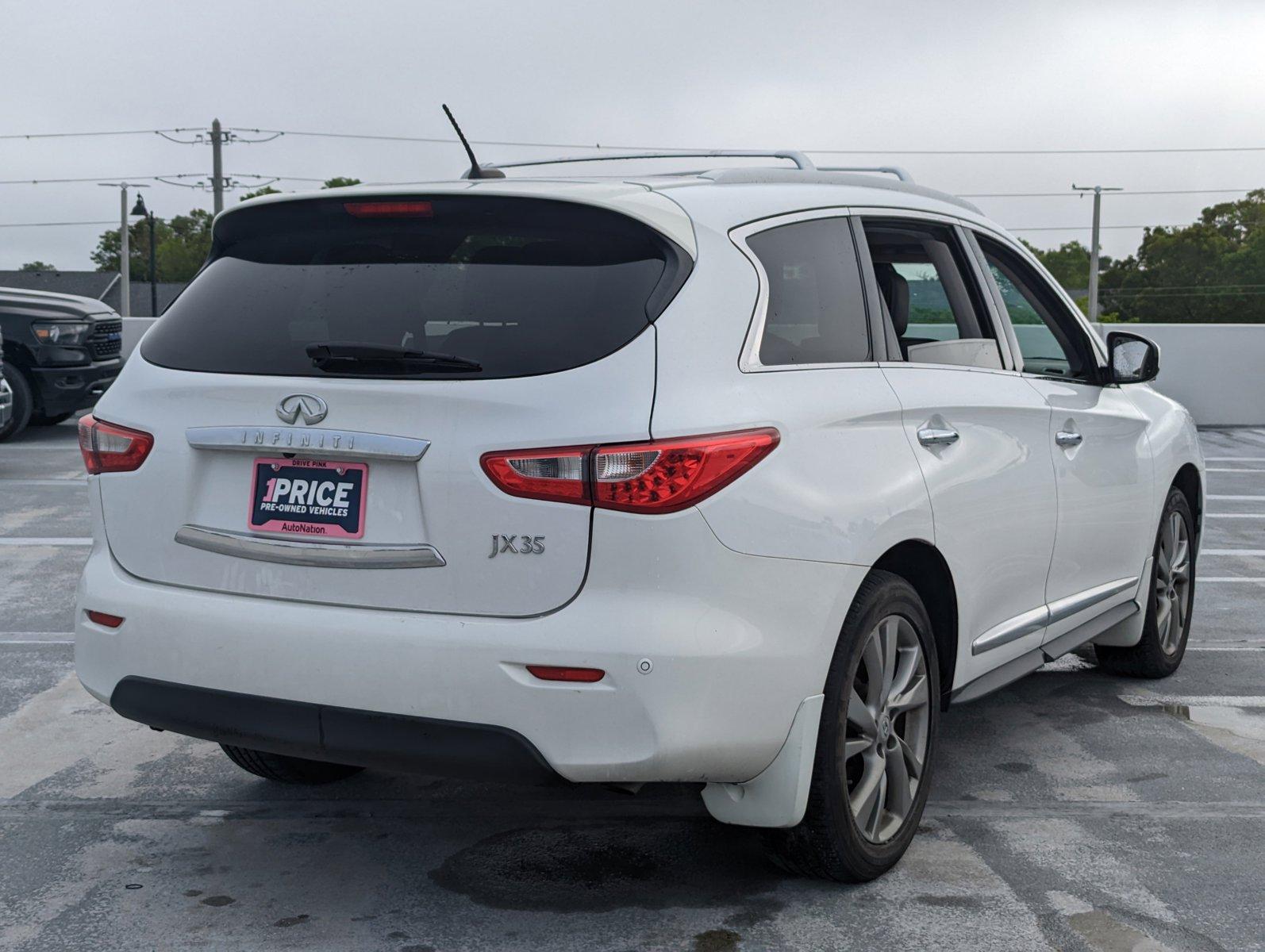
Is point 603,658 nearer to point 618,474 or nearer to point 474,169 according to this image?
point 618,474

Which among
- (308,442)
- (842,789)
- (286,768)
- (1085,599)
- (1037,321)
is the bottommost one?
(286,768)

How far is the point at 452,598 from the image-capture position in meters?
3.19

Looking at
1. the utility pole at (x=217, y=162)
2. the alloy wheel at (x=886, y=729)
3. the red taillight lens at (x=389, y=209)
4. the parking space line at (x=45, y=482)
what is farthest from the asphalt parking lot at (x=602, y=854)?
the utility pole at (x=217, y=162)

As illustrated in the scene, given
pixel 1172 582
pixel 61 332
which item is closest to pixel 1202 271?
pixel 61 332

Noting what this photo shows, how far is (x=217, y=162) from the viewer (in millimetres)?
67750

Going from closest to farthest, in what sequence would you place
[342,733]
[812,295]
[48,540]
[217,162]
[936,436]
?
[342,733] < [812,295] < [936,436] < [48,540] < [217,162]

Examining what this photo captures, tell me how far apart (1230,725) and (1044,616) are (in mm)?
1097

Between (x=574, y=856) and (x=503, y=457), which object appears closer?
(x=503, y=457)

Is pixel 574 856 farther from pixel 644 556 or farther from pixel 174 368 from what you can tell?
pixel 174 368

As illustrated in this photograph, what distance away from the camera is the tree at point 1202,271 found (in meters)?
110

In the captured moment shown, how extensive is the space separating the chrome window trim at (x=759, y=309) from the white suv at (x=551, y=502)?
0.01m

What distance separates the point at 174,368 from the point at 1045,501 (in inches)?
99.6

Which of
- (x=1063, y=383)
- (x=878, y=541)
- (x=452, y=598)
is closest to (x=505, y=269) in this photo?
(x=452, y=598)

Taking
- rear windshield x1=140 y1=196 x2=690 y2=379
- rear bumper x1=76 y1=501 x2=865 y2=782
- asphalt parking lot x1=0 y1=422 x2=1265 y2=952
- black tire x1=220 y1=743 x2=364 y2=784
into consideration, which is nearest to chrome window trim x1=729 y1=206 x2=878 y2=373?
rear windshield x1=140 y1=196 x2=690 y2=379
